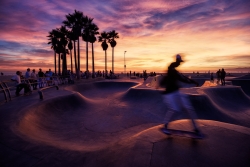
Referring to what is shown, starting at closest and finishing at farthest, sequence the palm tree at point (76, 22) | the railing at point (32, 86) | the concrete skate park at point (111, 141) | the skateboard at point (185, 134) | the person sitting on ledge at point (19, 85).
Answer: the concrete skate park at point (111, 141) < the skateboard at point (185, 134) < the railing at point (32, 86) < the person sitting on ledge at point (19, 85) < the palm tree at point (76, 22)

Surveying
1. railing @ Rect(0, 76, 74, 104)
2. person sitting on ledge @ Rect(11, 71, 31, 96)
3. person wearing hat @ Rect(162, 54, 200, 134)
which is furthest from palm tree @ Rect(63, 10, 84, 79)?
person wearing hat @ Rect(162, 54, 200, 134)

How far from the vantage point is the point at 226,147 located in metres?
3.34

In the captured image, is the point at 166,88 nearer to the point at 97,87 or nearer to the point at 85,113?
the point at 85,113

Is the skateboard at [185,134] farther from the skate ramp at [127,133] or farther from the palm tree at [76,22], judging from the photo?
the palm tree at [76,22]

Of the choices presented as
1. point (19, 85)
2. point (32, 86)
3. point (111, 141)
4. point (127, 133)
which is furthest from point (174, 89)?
point (32, 86)

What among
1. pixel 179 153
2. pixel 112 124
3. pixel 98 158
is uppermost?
pixel 179 153

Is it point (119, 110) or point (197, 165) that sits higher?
point (197, 165)

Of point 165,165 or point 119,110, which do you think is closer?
point 165,165

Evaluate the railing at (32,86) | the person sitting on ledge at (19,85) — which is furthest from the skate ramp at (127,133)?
the person sitting on ledge at (19,85)

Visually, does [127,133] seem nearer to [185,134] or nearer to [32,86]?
[185,134]

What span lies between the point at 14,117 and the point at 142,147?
525 centimetres

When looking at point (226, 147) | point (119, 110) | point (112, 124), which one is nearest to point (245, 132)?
point (226, 147)

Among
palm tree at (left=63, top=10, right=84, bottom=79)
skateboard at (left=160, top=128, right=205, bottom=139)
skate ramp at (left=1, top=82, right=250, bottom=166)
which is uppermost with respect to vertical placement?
palm tree at (left=63, top=10, right=84, bottom=79)

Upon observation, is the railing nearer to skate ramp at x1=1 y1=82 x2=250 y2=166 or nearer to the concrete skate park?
skate ramp at x1=1 y1=82 x2=250 y2=166
